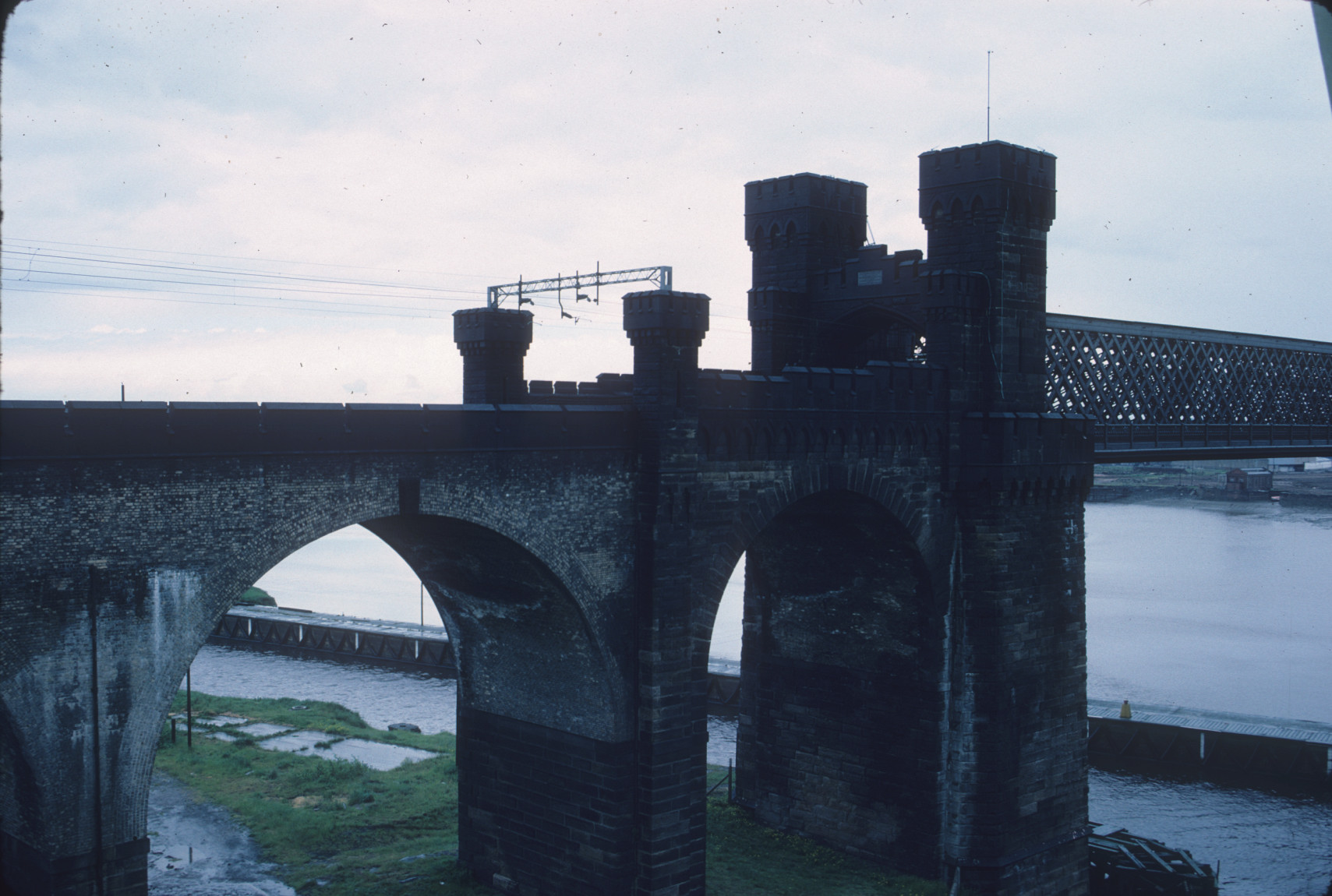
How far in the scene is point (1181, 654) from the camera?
64.7 meters

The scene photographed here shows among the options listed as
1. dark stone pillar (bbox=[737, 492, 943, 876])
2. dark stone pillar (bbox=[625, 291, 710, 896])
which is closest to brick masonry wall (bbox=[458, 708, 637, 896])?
dark stone pillar (bbox=[625, 291, 710, 896])

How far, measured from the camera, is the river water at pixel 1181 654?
3581 cm

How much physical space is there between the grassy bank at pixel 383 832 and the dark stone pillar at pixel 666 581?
416cm

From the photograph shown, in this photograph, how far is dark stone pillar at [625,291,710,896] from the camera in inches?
839

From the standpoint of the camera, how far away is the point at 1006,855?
26.5m

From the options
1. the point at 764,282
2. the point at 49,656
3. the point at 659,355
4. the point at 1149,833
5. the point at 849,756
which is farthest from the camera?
the point at 1149,833

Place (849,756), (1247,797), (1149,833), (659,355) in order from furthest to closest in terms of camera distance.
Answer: (1247,797)
(1149,833)
(849,756)
(659,355)

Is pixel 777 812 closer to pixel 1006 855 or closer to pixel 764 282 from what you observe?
pixel 1006 855

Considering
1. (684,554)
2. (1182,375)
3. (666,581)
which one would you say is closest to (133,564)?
(666,581)

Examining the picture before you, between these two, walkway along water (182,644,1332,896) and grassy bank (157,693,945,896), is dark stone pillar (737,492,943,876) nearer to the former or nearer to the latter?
grassy bank (157,693,945,896)

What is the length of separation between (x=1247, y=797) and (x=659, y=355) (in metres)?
29.9

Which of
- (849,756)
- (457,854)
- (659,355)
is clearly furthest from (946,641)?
(457,854)

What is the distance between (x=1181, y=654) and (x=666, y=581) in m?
53.3

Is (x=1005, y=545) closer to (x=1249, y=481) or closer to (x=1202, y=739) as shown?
(x=1202, y=739)
